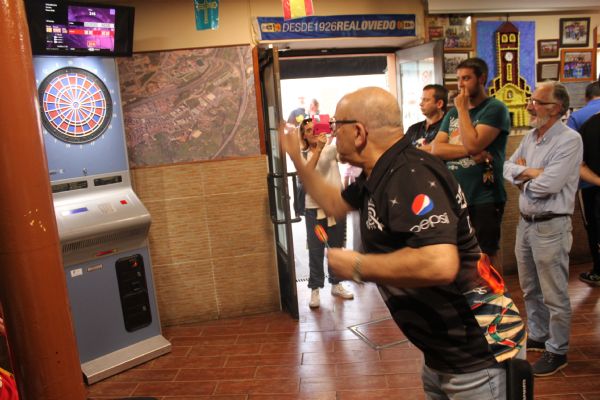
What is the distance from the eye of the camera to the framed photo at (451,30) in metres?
4.61

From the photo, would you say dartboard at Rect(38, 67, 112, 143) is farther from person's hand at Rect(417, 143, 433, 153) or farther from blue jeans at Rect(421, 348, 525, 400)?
blue jeans at Rect(421, 348, 525, 400)

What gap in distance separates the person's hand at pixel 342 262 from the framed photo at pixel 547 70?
14.1 ft

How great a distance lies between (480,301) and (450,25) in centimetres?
372

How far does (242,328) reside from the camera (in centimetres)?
417

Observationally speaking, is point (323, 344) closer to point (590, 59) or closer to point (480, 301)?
point (480, 301)

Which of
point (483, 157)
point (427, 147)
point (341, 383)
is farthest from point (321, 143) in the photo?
point (341, 383)

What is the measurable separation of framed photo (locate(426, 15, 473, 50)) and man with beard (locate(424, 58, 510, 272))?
1560 mm

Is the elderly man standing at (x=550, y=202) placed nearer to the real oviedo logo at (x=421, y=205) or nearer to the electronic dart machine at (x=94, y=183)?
the real oviedo logo at (x=421, y=205)

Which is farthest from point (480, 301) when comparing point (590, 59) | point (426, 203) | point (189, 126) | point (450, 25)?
point (590, 59)

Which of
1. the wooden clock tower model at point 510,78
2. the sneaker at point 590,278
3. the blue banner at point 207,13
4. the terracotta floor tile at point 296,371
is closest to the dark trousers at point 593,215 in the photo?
the sneaker at point 590,278

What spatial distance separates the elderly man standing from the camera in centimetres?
276

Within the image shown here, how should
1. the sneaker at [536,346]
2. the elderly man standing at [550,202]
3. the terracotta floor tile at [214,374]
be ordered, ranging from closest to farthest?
the elderly man standing at [550,202], the sneaker at [536,346], the terracotta floor tile at [214,374]

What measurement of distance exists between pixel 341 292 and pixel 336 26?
2.45 metres

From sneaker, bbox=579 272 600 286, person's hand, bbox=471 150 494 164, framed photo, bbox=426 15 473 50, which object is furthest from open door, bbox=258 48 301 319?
sneaker, bbox=579 272 600 286
